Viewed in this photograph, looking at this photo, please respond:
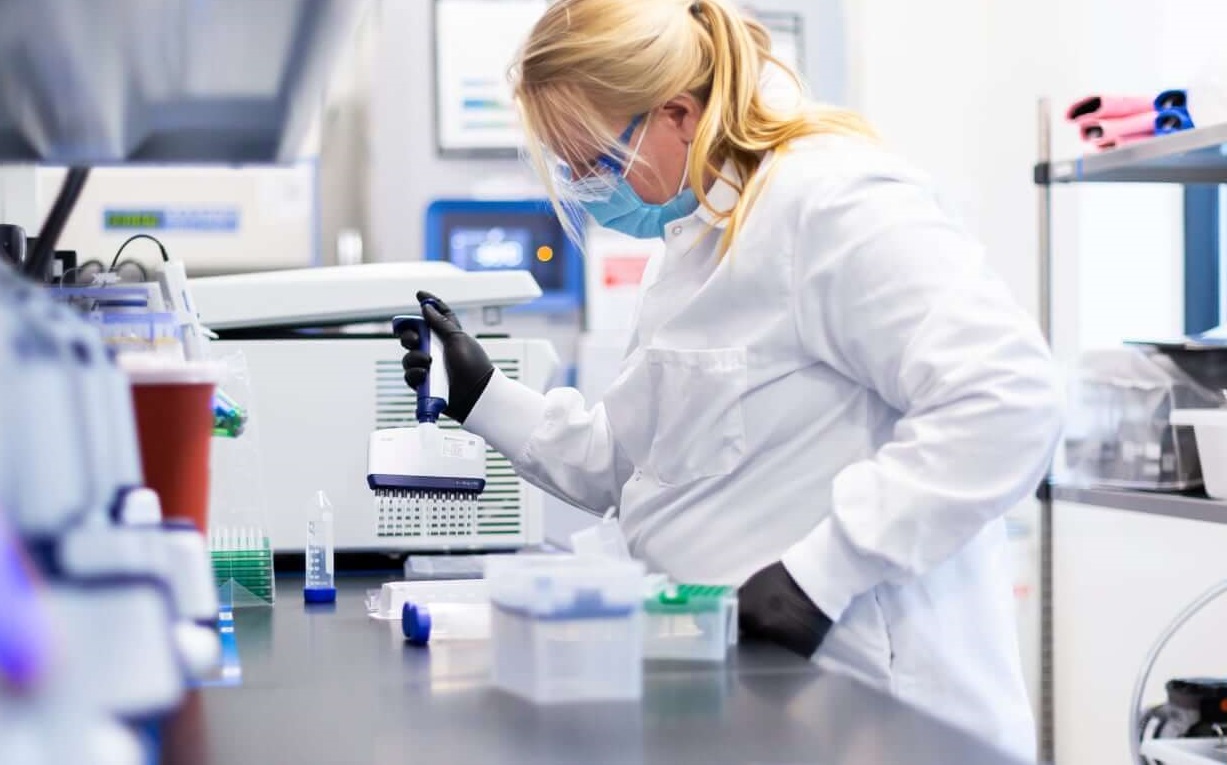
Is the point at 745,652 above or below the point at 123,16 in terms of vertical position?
below

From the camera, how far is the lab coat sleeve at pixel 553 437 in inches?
59.7

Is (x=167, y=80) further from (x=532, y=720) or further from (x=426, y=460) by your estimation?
(x=532, y=720)

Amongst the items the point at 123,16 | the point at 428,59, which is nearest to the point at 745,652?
the point at 123,16

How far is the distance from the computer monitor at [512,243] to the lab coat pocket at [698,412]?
1934 mm

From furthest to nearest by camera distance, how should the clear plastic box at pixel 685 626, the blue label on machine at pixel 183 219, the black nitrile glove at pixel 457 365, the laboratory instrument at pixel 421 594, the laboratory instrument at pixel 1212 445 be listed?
the blue label on machine at pixel 183 219 < the laboratory instrument at pixel 1212 445 < the black nitrile glove at pixel 457 365 < the laboratory instrument at pixel 421 594 < the clear plastic box at pixel 685 626

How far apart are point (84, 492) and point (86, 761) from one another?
0.08 m

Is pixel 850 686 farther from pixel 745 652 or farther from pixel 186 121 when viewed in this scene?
pixel 186 121

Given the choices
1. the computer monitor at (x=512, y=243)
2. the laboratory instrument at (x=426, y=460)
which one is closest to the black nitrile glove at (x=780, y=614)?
the laboratory instrument at (x=426, y=460)

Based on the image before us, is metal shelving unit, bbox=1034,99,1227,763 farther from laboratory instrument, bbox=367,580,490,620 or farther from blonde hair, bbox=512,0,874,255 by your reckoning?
laboratory instrument, bbox=367,580,490,620

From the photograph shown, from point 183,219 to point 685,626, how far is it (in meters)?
2.69

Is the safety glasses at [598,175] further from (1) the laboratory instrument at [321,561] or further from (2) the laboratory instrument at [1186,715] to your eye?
(2) the laboratory instrument at [1186,715]

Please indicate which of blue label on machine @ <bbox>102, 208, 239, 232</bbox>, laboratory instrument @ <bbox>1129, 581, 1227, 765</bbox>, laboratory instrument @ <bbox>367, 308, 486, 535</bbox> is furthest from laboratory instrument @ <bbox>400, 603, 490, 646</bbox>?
blue label on machine @ <bbox>102, 208, 239, 232</bbox>

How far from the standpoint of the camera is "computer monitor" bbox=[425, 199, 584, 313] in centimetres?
323

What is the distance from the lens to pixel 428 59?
3266 millimetres
